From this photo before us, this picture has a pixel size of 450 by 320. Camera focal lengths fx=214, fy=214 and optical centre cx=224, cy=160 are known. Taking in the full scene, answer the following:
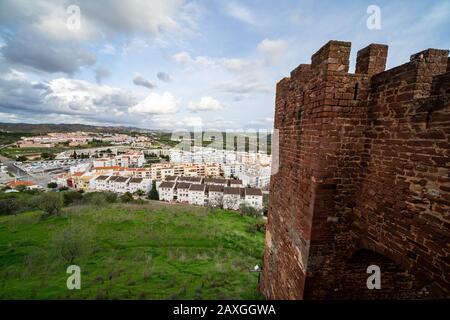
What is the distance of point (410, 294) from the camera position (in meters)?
3.79

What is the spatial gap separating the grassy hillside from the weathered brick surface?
3.73m

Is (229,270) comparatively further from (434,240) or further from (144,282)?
(434,240)

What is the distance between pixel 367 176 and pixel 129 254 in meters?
19.4

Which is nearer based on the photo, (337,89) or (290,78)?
(337,89)

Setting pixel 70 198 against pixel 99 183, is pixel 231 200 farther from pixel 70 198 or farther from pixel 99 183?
pixel 99 183

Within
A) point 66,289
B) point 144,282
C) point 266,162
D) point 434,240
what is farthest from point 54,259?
point 266,162

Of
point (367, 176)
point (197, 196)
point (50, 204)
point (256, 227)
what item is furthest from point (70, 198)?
point (367, 176)

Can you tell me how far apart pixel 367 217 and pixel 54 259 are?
21820 mm

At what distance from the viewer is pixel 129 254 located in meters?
17.8

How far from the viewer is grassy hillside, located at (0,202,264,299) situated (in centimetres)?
1170

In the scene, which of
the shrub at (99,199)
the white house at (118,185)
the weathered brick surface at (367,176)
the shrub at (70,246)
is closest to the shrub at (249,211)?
the shrub at (99,199)
